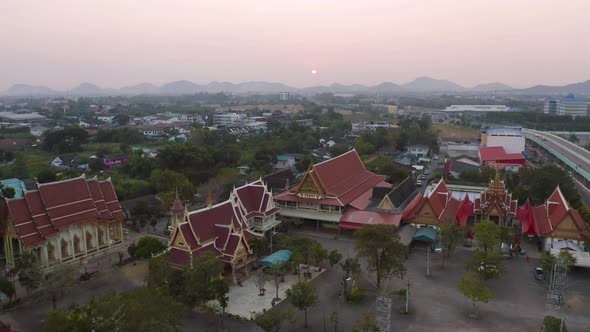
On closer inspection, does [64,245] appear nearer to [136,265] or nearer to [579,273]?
[136,265]

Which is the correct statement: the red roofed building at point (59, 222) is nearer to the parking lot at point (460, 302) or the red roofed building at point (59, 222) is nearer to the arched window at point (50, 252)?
the arched window at point (50, 252)

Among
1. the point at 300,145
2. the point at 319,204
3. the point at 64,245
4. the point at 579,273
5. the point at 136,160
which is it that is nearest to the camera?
the point at 579,273

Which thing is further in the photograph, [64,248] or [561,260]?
[64,248]

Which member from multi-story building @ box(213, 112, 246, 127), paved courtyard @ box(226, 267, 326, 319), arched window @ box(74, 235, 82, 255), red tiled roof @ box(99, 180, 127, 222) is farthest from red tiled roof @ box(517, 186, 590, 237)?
multi-story building @ box(213, 112, 246, 127)

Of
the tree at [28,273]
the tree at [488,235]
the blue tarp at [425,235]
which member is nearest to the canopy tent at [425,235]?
the blue tarp at [425,235]

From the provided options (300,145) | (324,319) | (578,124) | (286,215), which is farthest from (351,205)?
(578,124)

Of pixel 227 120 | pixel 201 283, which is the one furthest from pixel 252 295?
pixel 227 120

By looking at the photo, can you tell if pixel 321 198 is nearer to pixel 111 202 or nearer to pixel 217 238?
pixel 217 238

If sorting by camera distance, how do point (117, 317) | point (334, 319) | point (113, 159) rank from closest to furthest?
point (117, 317), point (334, 319), point (113, 159)
